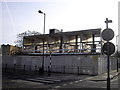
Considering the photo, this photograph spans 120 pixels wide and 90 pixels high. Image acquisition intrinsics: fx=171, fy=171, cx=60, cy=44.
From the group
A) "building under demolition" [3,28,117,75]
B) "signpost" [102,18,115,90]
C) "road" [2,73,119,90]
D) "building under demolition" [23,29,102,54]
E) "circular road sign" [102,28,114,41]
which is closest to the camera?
"signpost" [102,18,115,90]

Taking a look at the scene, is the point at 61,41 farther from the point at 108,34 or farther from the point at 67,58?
the point at 108,34

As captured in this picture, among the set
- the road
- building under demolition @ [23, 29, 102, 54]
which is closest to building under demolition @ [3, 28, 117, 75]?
building under demolition @ [23, 29, 102, 54]

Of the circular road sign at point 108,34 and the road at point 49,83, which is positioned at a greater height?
the circular road sign at point 108,34

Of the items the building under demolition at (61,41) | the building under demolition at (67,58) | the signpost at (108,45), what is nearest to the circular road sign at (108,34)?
the signpost at (108,45)

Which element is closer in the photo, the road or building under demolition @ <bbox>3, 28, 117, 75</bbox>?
the road

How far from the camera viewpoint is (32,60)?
102ft

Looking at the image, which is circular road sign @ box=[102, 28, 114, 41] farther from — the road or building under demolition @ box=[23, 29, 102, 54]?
building under demolition @ box=[23, 29, 102, 54]

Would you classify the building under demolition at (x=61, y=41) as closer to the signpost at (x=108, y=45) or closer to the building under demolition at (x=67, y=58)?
the building under demolition at (x=67, y=58)

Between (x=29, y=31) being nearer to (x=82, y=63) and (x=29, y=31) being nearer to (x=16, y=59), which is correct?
(x=16, y=59)

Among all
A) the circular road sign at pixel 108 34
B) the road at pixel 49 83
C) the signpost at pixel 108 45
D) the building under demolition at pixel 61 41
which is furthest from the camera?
the building under demolition at pixel 61 41

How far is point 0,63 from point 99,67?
22113mm

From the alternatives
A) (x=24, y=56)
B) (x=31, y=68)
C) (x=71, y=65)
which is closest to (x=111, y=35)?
(x=71, y=65)

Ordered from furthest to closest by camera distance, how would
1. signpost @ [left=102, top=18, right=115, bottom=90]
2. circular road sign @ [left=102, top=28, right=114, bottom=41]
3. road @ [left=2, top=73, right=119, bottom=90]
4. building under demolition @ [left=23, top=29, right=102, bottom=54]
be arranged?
building under demolition @ [left=23, top=29, right=102, bottom=54], road @ [left=2, top=73, right=119, bottom=90], circular road sign @ [left=102, top=28, right=114, bottom=41], signpost @ [left=102, top=18, right=115, bottom=90]

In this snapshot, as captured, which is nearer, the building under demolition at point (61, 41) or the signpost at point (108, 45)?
the signpost at point (108, 45)
